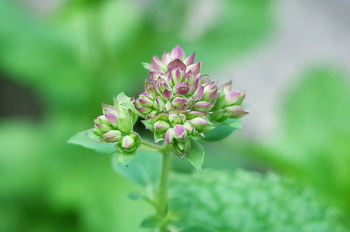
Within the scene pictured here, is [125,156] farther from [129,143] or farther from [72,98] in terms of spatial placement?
[72,98]

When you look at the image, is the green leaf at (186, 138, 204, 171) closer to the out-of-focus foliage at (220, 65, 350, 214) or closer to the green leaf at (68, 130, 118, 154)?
the green leaf at (68, 130, 118, 154)

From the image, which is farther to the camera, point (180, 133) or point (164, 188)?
point (164, 188)

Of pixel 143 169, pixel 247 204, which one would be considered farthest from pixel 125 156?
pixel 247 204

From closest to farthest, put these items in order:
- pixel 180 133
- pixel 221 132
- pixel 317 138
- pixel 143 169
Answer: pixel 180 133
pixel 221 132
pixel 143 169
pixel 317 138

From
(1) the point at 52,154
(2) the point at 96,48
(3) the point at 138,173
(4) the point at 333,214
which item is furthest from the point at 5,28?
(4) the point at 333,214

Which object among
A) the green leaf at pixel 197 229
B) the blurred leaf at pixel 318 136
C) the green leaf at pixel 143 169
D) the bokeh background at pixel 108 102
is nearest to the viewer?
the green leaf at pixel 197 229

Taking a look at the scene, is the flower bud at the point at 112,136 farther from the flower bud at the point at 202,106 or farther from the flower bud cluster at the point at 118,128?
the flower bud at the point at 202,106

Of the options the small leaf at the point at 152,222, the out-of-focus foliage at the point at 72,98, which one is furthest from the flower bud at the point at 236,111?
the out-of-focus foliage at the point at 72,98
